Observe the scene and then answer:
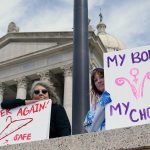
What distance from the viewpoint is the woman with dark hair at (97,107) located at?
519cm

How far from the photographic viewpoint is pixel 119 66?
17.7 feet

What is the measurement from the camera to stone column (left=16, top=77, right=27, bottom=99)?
45000mm

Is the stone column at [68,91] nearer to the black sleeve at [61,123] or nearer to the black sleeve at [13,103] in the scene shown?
the black sleeve at [61,123]

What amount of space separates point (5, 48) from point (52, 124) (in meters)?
45.4

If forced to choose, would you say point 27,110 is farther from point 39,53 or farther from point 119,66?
point 39,53

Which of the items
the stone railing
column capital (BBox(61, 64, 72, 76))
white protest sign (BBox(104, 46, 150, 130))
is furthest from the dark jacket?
column capital (BBox(61, 64, 72, 76))

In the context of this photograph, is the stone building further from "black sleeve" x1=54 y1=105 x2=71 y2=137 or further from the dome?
the dome

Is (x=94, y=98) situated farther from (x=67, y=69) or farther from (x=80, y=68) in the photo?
(x=67, y=69)

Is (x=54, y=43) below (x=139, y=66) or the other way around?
the other way around

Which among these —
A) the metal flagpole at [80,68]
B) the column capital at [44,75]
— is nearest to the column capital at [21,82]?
the column capital at [44,75]

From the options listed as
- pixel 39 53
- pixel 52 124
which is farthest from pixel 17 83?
pixel 52 124

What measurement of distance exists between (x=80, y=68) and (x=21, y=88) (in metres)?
37.8

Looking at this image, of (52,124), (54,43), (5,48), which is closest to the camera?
(52,124)

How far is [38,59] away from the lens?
46844 millimetres
